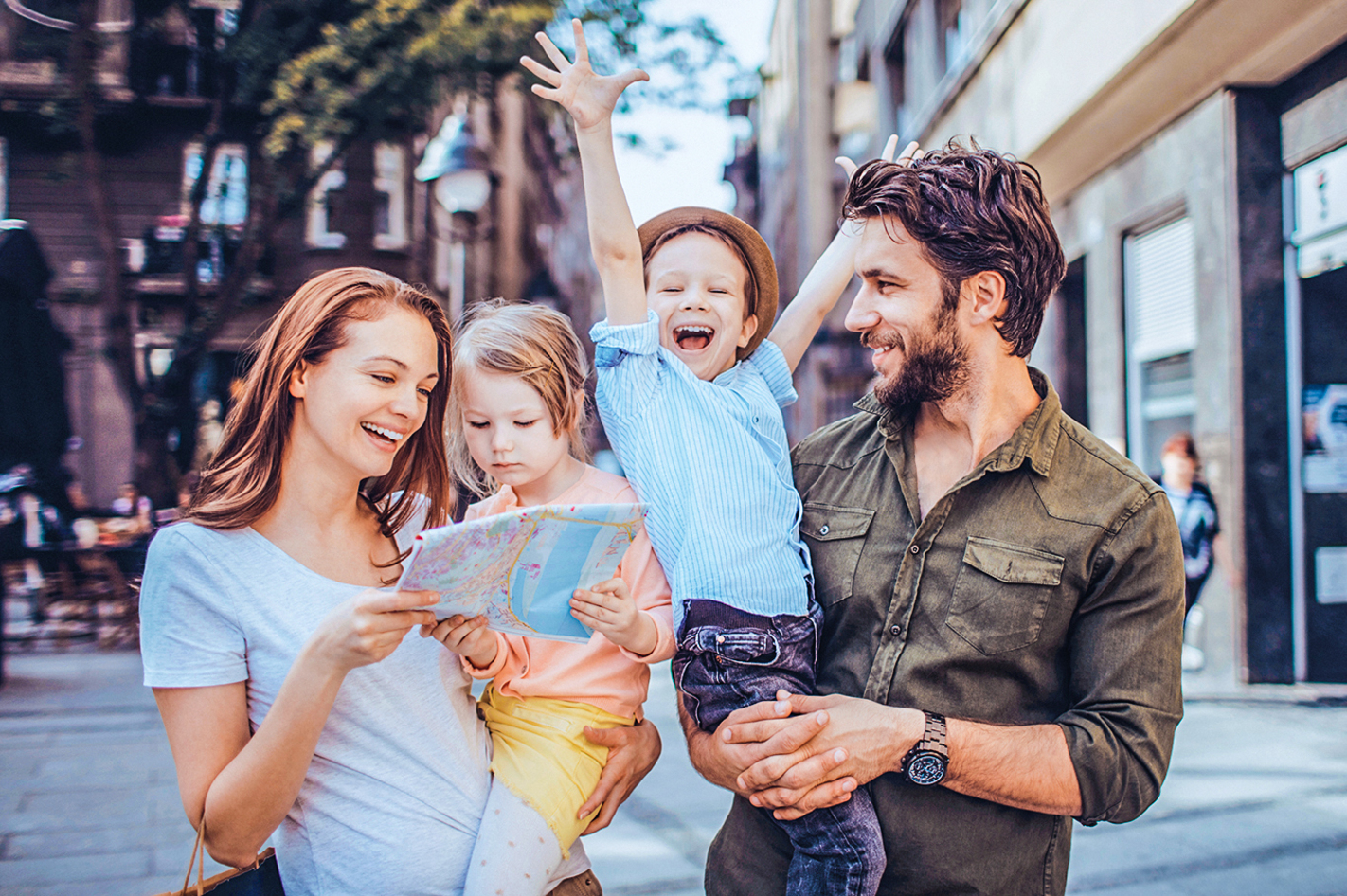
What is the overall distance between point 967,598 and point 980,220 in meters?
0.80

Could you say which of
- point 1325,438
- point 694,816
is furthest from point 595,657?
point 1325,438

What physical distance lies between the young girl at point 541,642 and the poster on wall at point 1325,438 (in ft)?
20.8

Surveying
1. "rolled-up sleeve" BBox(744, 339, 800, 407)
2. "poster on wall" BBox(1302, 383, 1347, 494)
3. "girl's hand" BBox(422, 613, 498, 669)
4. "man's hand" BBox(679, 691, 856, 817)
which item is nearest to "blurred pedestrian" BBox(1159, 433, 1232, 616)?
"poster on wall" BBox(1302, 383, 1347, 494)

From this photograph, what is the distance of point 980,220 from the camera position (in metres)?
2.02

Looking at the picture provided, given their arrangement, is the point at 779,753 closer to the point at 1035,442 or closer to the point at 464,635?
the point at 464,635

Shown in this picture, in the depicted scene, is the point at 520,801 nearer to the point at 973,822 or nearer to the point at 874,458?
the point at 973,822

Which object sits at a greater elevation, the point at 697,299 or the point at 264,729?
the point at 697,299

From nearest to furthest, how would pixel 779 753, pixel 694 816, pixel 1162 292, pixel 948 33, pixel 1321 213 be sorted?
pixel 779 753 → pixel 694 816 → pixel 1321 213 → pixel 1162 292 → pixel 948 33

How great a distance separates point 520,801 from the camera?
6.00ft

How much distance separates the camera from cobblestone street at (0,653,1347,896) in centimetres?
391

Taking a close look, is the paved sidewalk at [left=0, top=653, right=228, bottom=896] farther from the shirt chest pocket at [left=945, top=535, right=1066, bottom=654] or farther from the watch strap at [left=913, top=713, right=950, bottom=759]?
the shirt chest pocket at [left=945, top=535, right=1066, bottom=654]

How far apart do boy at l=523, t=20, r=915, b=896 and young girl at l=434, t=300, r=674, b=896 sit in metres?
0.11

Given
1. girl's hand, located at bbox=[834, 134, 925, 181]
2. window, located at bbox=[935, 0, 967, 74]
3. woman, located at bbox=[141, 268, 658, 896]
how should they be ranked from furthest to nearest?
window, located at bbox=[935, 0, 967, 74]
girl's hand, located at bbox=[834, 134, 925, 181]
woman, located at bbox=[141, 268, 658, 896]

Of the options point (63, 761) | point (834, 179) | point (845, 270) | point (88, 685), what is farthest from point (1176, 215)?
point (834, 179)
